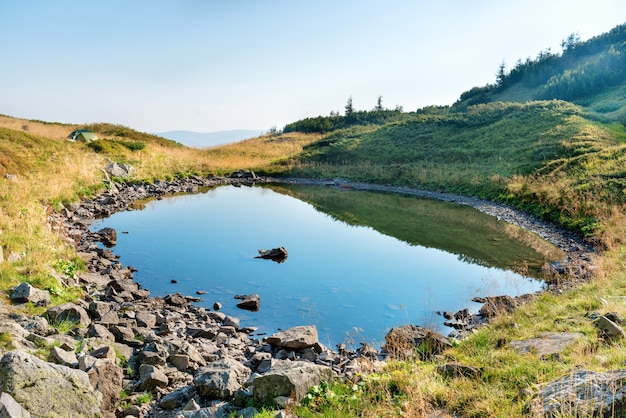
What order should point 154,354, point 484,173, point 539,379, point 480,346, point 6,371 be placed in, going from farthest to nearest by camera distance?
point 484,173
point 480,346
point 154,354
point 539,379
point 6,371

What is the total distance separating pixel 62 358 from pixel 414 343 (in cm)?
713

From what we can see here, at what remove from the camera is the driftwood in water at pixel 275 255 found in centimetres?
1823

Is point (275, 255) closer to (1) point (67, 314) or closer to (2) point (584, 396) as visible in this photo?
(1) point (67, 314)

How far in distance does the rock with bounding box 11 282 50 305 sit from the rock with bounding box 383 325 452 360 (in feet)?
26.3

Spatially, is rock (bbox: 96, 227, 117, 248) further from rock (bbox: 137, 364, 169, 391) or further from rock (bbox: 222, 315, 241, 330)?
rock (bbox: 137, 364, 169, 391)

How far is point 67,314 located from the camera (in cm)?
903

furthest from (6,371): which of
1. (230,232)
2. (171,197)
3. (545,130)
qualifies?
(545,130)

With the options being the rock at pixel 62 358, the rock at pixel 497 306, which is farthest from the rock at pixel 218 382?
the rock at pixel 497 306

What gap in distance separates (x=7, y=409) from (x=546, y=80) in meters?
99.3

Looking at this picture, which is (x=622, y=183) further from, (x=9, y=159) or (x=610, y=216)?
(x=9, y=159)

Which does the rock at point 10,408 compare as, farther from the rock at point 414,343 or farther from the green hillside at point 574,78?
the green hillside at point 574,78

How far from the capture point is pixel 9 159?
24469 millimetres

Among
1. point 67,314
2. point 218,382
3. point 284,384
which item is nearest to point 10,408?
point 218,382

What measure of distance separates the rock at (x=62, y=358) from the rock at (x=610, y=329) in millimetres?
9378
